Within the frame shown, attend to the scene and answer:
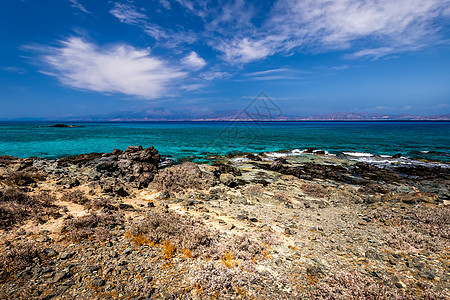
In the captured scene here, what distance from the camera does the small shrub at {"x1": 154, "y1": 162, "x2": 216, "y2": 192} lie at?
1434 centimetres

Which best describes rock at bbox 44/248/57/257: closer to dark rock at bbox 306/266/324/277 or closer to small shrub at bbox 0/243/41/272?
small shrub at bbox 0/243/41/272

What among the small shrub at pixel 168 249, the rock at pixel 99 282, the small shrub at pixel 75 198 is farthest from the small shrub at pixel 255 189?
the rock at pixel 99 282

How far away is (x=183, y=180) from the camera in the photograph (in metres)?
15.1

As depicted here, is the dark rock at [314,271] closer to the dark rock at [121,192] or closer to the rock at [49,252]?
the rock at [49,252]

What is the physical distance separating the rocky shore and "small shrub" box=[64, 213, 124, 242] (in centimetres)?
4

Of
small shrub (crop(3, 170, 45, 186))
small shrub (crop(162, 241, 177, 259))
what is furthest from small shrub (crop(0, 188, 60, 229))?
small shrub (crop(162, 241, 177, 259))

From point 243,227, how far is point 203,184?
6.65 metres

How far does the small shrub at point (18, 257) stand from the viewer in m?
5.39

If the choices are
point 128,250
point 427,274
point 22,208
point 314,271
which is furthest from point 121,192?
point 427,274

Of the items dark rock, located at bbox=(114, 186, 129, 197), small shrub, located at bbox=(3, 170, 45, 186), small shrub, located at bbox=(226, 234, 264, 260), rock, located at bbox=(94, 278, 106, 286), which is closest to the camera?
rock, located at bbox=(94, 278, 106, 286)

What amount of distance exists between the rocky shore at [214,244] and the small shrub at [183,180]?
14.1 inches

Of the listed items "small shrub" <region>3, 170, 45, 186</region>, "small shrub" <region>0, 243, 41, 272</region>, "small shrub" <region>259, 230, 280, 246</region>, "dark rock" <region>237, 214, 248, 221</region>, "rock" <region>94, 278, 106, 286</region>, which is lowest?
"dark rock" <region>237, 214, 248, 221</region>

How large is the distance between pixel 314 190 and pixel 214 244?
35.1 ft

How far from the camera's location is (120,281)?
5.34 meters
